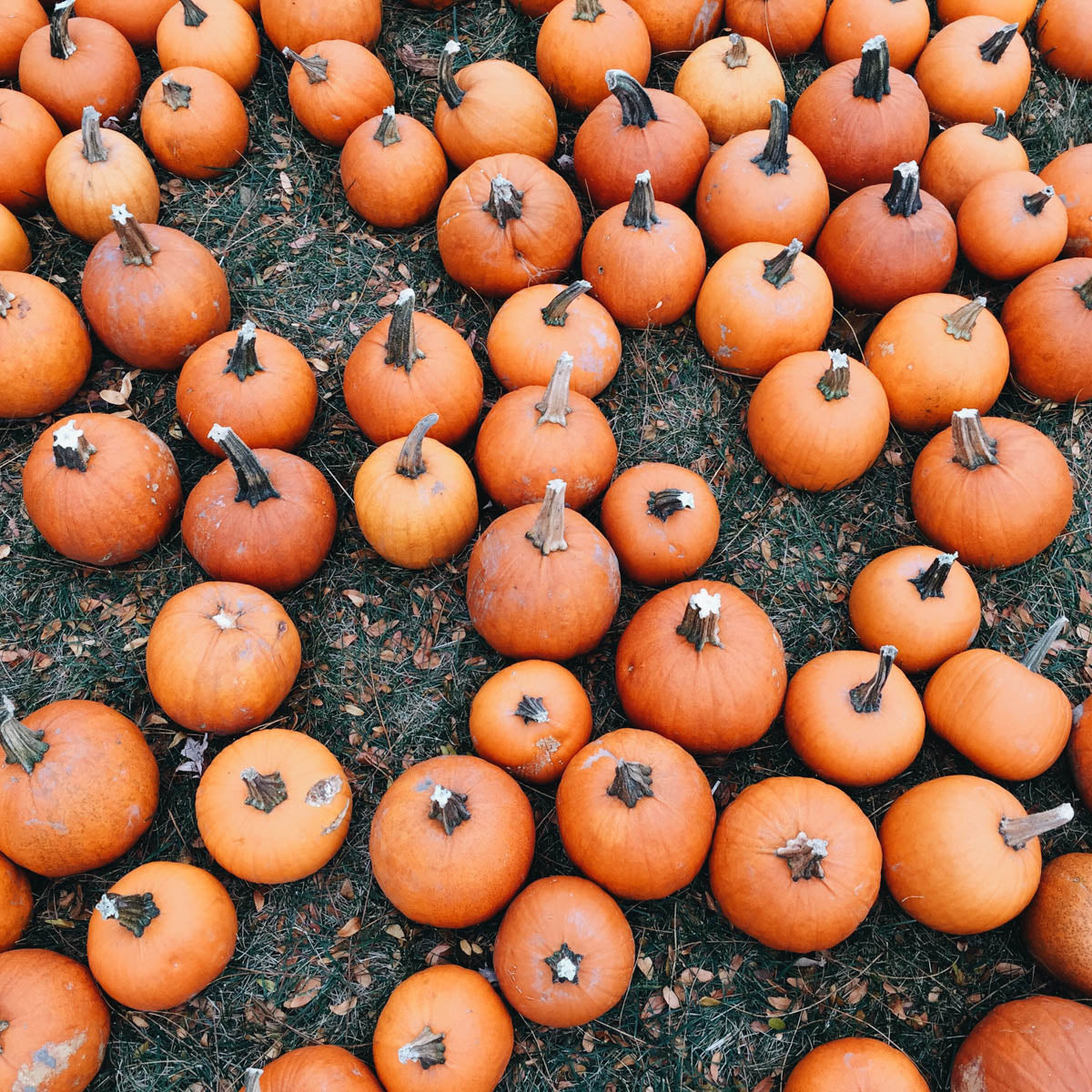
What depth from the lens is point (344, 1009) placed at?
3588mm

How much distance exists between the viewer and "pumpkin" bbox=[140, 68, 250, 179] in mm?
5164

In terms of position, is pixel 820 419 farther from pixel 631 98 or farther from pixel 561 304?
pixel 631 98

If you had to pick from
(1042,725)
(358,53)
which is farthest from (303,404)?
(1042,725)

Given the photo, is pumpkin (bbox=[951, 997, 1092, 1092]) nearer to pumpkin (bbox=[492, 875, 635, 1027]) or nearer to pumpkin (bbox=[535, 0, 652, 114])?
pumpkin (bbox=[492, 875, 635, 1027])

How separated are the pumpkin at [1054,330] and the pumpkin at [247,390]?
3.88m

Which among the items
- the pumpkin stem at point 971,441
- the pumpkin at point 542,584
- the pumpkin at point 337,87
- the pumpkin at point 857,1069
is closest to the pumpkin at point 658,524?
the pumpkin at point 542,584

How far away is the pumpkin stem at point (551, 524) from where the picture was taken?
146 inches

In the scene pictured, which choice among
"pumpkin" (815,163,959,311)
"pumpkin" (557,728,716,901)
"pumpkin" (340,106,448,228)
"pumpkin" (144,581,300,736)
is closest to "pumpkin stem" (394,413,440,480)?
"pumpkin" (144,581,300,736)

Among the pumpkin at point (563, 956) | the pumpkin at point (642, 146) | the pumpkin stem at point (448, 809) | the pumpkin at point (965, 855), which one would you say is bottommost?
the pumpkin at point (563, 956)

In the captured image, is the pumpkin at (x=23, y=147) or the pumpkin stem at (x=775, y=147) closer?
the pumpkin stem at (x=775, y=147)

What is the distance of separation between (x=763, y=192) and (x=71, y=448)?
3.82m

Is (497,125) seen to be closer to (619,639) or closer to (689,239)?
(689,239)

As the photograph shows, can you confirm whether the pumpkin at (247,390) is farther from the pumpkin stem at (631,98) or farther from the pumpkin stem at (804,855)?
the pumpkin stem at (804,855)

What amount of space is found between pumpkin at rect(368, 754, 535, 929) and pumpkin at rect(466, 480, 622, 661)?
2.13 feet
